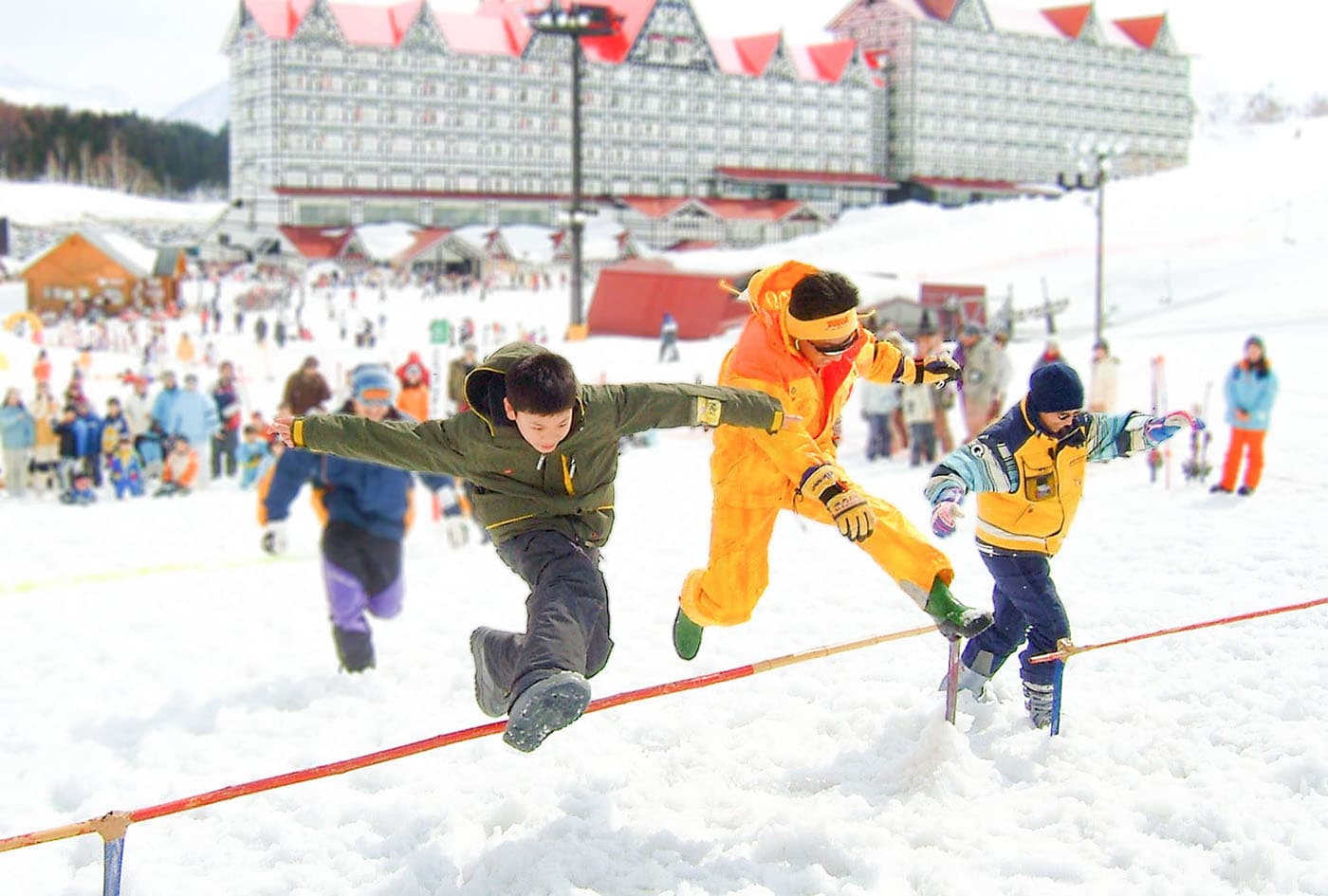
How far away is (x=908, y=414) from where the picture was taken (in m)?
13.6

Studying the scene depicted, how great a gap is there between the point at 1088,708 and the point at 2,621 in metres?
6.26

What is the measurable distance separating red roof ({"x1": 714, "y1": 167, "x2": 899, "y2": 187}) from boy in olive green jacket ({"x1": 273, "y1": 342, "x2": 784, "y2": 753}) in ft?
217

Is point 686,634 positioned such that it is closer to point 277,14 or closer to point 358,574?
point 358,574

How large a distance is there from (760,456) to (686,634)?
788 millimetres

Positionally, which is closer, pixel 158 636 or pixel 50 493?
pixel 158 636

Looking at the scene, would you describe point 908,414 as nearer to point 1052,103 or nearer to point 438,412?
point 438,412

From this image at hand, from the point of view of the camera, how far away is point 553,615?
3.69m

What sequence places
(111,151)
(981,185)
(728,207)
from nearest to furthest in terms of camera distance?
(728,207) < (981,185) < (111,151)

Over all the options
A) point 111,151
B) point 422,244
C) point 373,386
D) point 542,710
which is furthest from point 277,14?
point 542,710

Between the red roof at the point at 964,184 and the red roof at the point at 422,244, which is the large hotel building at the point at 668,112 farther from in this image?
the red roof at the point at 422,244

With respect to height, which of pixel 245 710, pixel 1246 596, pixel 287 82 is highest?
pixel 287 82

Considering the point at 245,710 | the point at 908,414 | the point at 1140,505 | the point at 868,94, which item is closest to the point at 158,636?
the point at 245,710

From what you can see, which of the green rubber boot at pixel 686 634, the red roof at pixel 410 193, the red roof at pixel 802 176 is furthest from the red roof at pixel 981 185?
the green rubber boot at pixel 686 634

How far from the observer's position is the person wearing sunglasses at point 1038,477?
4445mm
